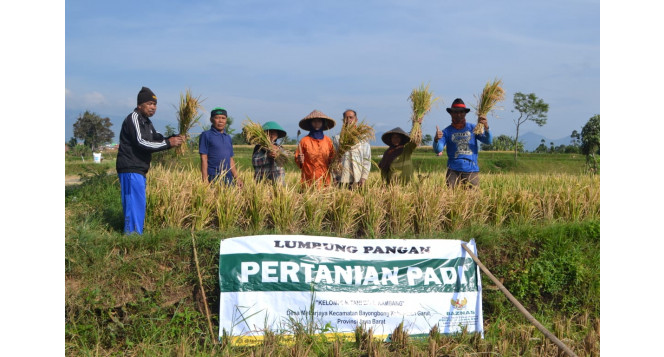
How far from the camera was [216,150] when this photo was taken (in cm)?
548

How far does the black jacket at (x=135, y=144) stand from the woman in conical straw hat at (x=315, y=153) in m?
1.70

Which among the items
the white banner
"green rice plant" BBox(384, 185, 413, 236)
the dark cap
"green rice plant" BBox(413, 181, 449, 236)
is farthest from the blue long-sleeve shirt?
the dark cap

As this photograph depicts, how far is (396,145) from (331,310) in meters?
2.77

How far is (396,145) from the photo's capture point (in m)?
6.08

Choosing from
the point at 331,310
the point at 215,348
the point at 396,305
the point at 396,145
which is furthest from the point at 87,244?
the point at 396,145

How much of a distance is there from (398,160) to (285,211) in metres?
1.87

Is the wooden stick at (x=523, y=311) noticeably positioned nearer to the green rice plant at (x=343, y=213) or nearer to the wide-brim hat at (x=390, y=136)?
the green rice plant at (x=343, y=213)

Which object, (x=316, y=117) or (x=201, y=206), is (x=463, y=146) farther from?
(x=201, y=206)

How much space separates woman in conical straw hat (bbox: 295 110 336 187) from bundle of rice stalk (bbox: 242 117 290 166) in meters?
0.20

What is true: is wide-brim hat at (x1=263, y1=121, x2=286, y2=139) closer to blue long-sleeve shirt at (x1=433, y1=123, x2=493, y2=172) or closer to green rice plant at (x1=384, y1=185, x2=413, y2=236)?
green rice plant at (x1=384, y1=185, x2=413, y2=236)

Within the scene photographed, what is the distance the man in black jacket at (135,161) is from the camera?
4648 millimetres

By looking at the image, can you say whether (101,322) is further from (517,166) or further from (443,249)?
(517,166)

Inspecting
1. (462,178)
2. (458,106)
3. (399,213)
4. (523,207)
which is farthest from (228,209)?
(523,207)

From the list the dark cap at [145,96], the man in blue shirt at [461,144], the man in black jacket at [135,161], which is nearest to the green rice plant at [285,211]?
the man in black jacket at [135,161]
